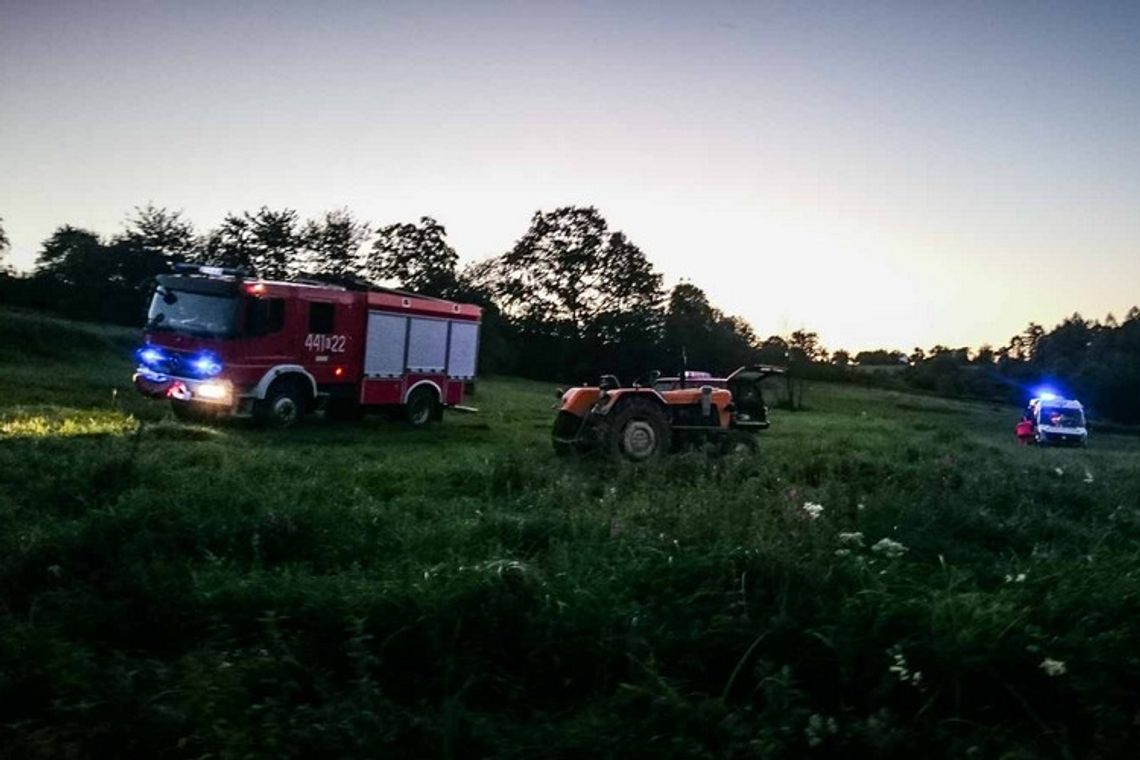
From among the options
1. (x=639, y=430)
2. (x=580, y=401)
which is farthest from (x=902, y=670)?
(x=580, y=401)

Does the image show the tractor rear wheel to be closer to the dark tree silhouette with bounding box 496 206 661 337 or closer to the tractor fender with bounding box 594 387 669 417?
the tractor fender with bounding box 594 387 669 417

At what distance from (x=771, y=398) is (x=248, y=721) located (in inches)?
1102

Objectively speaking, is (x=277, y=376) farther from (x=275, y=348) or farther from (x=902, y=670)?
(x=902, y=670)

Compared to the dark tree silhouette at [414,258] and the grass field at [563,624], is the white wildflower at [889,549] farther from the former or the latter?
the dark tree silhouette at [414,258]

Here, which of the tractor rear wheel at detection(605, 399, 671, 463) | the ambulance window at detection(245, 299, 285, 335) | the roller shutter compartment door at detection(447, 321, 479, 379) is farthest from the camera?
the roller shutter compartment door at detection(447, 321, 479, 379)

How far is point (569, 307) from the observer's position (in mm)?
29906

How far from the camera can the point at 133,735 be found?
4934 mm

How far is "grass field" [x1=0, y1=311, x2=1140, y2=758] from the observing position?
5.04 metres

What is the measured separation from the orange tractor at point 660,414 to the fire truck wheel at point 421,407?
6.89 meters

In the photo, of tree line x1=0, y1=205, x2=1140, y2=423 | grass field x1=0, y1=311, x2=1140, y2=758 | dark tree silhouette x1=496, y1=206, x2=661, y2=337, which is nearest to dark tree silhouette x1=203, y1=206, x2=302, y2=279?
tree line x1=0, y1=205, x2=1140, y2=423

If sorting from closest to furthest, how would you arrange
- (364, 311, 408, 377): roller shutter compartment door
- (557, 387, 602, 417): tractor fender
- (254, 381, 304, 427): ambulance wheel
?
(557, 387, 602, 417): tractor fender, (254, 381, 304, 427): ambulance wheel, (364, 311, 408, 377): roller shutter compartment door

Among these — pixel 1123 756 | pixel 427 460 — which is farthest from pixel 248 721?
pixel 427 460

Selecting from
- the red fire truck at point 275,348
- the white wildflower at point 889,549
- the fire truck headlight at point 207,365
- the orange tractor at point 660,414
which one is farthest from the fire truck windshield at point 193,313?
the white wildflower at point 889,549

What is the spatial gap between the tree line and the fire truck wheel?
3.21 m
